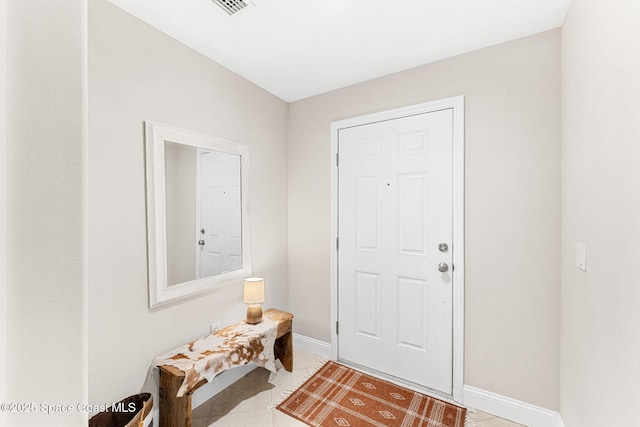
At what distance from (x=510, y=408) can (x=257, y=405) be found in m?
1.67

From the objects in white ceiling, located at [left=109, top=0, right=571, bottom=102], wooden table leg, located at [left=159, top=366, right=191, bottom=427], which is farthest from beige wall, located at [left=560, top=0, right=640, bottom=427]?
wooden table leg, located at [left=159, top=366, right=191, bottom=427]

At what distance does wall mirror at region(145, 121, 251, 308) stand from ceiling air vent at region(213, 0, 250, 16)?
76 cm

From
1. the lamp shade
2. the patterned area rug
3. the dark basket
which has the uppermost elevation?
the lamp shade

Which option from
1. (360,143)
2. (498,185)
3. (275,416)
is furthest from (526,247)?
(275,416)

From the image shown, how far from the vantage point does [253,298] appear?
2064 mm

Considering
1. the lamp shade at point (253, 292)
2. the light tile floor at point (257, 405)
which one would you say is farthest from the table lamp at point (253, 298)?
the light tile floor at point (257, 405)

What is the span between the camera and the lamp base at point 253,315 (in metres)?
2.10

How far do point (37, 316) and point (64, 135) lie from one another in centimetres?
36

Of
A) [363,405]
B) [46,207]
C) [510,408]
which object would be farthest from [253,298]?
[510,408]

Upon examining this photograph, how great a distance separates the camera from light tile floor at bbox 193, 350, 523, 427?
5.68 feet

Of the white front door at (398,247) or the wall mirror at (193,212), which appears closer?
the wall mirror at (193,212)

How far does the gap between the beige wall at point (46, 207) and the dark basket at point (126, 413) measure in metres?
1.05

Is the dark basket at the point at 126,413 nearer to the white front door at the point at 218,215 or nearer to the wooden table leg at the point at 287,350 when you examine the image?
the white front door at the point at 218,215

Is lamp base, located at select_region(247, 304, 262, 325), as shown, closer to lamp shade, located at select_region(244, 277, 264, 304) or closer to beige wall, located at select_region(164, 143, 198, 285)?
lamp shade, located at select_region(244, 277, 264, 304)
